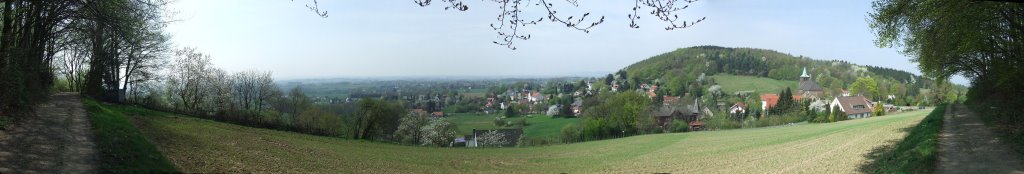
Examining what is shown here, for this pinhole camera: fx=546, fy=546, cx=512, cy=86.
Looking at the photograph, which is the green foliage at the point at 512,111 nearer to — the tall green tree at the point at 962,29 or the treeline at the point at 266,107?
the treeline at the point at 266,107

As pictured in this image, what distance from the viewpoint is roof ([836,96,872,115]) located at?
76.6 m

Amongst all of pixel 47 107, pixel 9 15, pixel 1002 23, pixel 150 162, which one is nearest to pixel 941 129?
pixel 1002 23

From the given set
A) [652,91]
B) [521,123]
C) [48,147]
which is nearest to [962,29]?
[48,147]

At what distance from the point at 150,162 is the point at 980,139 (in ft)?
64.6

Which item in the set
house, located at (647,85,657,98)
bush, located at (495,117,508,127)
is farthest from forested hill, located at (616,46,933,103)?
bush, located at (495,117,508,127)

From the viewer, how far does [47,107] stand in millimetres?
19078

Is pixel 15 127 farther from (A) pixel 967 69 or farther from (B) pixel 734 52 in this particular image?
(B) pixel 734 52

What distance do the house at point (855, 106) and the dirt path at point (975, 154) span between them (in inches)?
2679

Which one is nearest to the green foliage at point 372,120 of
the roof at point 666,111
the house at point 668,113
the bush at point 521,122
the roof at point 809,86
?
the bush at point 521,122

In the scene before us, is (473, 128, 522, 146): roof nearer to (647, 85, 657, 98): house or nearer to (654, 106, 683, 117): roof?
(654, 106, 683, 117): roof

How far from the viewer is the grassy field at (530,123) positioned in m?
67.1

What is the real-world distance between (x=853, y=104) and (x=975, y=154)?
76.8m

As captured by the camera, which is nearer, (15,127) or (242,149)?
(15,127)

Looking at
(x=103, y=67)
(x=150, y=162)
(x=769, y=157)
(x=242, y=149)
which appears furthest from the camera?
(x=103, y=67)
